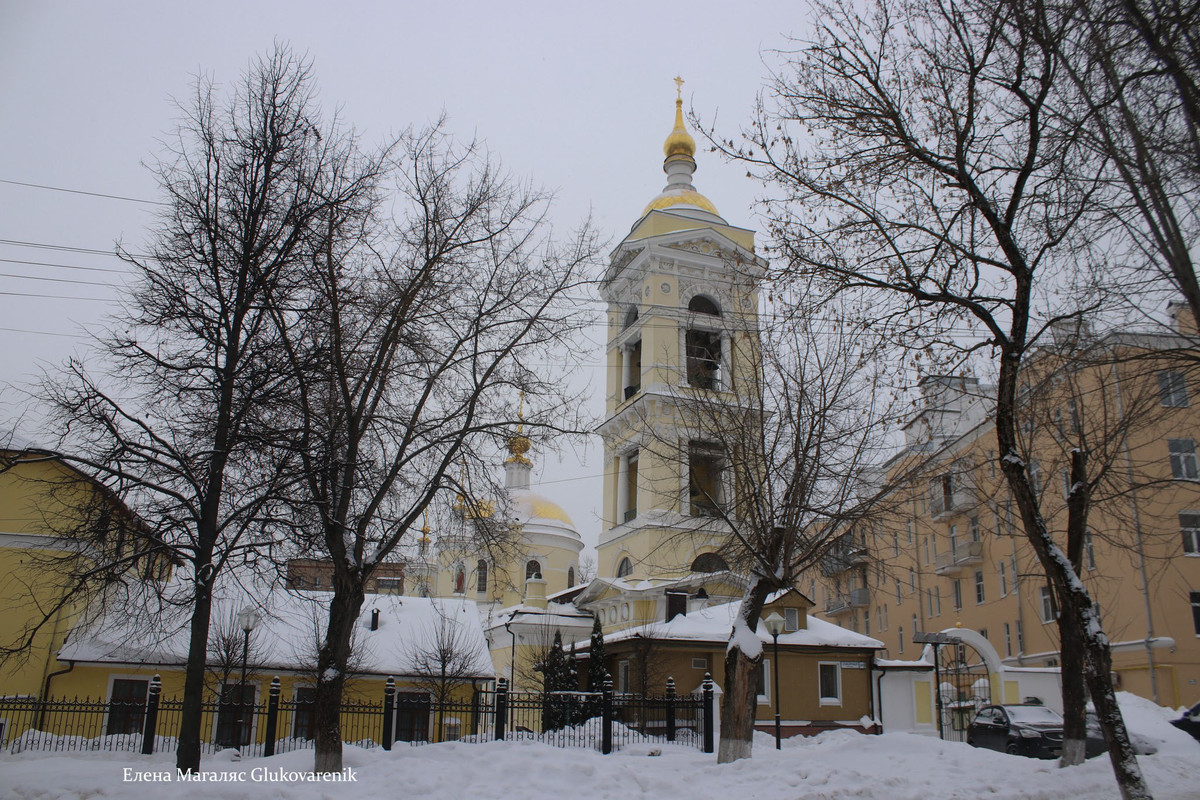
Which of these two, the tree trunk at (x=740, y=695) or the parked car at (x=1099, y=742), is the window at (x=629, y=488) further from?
the tree trunk at (x=740, y=695)

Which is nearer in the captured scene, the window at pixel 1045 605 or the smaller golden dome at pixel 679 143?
the window at pixel 1045 605

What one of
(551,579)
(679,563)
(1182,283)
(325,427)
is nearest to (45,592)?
(325,427)

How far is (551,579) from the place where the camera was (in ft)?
184

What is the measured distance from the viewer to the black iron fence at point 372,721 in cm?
1648

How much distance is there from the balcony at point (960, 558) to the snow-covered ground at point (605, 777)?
81.4 feet

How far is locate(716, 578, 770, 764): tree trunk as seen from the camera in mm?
14742

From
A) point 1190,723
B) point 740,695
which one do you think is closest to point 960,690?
point 1190,723

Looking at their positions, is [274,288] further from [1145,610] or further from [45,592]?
[1145,610]

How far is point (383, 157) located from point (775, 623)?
1324 cm

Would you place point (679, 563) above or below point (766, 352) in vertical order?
below

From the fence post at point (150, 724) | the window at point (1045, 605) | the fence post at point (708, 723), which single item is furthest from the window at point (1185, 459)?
the fence post at point (150, 724)

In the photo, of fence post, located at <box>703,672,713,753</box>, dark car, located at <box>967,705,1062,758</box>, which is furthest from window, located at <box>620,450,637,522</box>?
fence post, located at <box>703,672,713,753</box>

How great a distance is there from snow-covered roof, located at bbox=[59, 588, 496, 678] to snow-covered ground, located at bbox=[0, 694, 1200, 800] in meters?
11.2

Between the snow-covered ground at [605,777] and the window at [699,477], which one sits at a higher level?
the window at [699,477]
